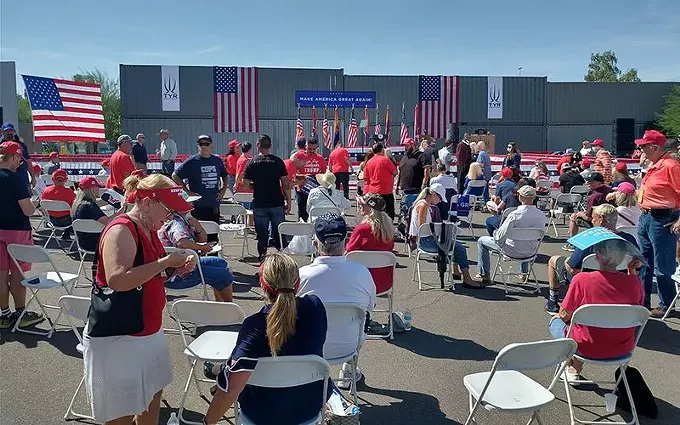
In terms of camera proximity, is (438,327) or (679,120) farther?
(679,120)

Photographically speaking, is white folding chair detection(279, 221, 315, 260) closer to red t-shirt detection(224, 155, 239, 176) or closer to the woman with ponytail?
the woman with ponytail

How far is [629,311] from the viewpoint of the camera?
12.4ft

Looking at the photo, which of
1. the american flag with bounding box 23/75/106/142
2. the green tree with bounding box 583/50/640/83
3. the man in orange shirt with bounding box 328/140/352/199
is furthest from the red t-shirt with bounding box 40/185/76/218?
the green tree with bounding box 583/50/640/83

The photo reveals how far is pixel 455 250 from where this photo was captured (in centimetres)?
736

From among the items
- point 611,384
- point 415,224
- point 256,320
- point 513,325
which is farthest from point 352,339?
point 415,224

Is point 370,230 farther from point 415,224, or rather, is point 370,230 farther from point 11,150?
point 11,150

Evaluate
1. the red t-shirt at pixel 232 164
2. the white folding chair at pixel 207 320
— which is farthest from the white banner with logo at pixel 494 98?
the white folding chair at pixel 207 320

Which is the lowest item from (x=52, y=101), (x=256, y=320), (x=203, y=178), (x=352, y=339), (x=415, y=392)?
(x=415, y=392)

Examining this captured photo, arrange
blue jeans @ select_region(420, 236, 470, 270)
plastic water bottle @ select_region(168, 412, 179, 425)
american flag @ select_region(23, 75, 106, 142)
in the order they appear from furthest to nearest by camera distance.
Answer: american flag @ select_region(23, 75, 106, 142)
blue jeans @ select_region(420, 236, 470, 270)
plastic water bottle @ select_region(168, 412, 179, 425)

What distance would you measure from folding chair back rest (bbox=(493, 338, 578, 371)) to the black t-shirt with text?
5.15 metres

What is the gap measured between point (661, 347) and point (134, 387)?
4.59 metres

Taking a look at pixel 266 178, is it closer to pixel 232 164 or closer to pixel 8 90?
pixel 232 164

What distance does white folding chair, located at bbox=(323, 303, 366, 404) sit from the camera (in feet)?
12.4

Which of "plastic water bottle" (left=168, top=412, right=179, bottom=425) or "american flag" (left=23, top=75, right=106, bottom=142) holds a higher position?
"american flag" (left=23, top=75, right=106, bottom=142)
